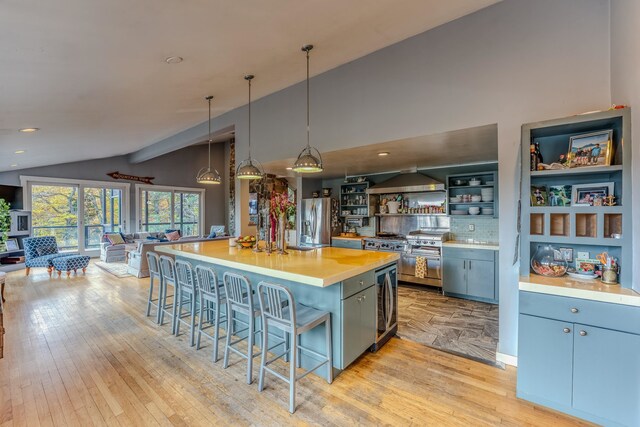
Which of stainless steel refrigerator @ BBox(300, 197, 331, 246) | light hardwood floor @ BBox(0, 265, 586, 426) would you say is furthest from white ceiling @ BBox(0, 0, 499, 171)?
stainless steel refrigerator @ BBox(300, 197, 331, 246)

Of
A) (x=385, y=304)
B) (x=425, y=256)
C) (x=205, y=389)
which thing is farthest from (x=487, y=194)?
(x=205, y=389)

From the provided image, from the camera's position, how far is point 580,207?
211 centimetres

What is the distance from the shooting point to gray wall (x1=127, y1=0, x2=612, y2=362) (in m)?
2.30

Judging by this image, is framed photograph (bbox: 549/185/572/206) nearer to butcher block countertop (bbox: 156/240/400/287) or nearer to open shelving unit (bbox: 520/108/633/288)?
open shelving unit (bbox: 520/108/633/288)

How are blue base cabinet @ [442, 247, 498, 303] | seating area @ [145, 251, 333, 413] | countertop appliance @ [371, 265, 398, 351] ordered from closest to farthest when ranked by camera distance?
1. seating area @ [145, 251, 333, 413]
2. countertop appliance @ [371, 265, 398, 351]
3. blue base cabinet @ [442, 247, 498, 303]

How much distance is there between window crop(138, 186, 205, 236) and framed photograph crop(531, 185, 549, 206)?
10.8m

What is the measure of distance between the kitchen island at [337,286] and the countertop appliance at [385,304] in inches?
0.5

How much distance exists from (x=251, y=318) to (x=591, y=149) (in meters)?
2.95

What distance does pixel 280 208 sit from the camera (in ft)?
10.8

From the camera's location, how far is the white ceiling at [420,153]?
123 inches

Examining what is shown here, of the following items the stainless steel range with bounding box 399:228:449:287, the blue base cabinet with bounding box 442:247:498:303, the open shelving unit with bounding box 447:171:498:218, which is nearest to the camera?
the blue base cabinet with bounding box 442:247:498:303

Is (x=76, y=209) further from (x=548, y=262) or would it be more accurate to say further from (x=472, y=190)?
(x=548, y=262)

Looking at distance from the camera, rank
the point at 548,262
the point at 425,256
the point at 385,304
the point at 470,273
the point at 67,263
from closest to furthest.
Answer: the point at 548,262, the point at 385,304, the point at 470,273, the point at 425,256, the point at 67,263

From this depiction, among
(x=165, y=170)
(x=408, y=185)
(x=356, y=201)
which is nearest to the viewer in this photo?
(x=408, y=185)
